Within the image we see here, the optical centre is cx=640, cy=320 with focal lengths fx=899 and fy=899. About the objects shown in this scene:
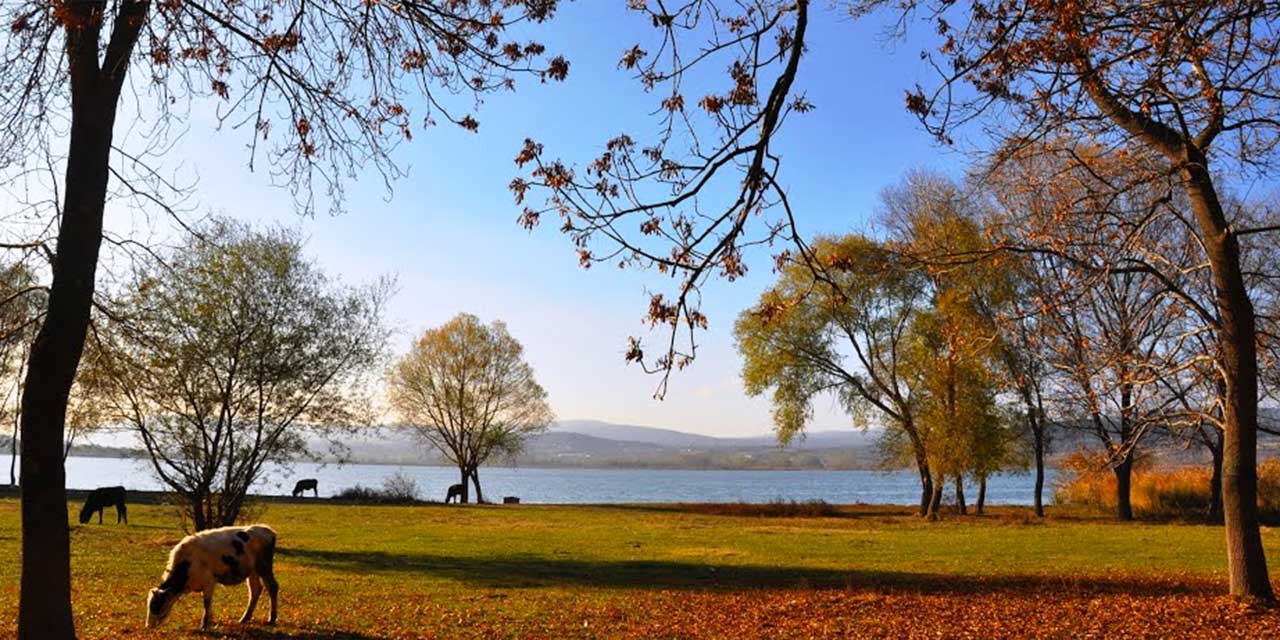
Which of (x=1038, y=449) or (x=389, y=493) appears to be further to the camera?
(x=389, y=493)

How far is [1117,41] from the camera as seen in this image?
901cm

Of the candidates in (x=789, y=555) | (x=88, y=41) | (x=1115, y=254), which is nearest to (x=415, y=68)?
(x=88, y=41)

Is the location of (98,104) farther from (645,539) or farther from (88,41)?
(645,539)

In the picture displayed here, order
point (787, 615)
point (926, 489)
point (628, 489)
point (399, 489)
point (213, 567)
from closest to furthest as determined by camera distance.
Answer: point (213, 567)
point (787, 615)
point (926, 489)
point (399, 489)
point (628, 489)

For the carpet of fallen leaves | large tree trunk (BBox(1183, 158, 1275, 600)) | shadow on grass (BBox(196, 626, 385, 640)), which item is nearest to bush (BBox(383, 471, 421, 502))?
the carpet of fallen leaves

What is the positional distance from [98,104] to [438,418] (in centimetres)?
5292

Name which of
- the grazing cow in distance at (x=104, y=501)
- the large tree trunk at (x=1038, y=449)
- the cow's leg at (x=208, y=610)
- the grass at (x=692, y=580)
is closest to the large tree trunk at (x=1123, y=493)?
the large tree trunk at (x=1038, y=449)

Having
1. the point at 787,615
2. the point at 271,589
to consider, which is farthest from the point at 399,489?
the point at 787,615

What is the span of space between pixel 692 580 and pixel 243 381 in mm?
13439

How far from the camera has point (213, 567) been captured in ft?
40.5

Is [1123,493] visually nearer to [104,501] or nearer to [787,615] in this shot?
[787,615]

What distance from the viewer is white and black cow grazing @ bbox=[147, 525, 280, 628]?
11969 millimetres

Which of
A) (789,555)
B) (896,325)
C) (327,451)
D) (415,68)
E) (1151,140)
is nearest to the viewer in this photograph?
(415,68)

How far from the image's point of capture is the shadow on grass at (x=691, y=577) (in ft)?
55.5
